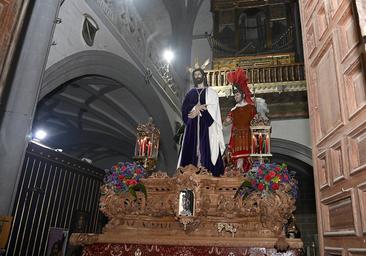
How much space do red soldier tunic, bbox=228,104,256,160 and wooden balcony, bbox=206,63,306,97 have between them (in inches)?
166

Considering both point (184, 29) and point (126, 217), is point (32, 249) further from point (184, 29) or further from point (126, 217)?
point (184, 29)

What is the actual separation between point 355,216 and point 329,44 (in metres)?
1.27

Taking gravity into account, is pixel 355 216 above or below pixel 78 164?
below

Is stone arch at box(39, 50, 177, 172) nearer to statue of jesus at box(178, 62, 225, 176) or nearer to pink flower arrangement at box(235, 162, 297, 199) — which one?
statue of jesus at box(178, 62, 225, 176)

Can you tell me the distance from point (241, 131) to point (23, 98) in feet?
9.35

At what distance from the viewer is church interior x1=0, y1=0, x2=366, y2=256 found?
237 centimetres

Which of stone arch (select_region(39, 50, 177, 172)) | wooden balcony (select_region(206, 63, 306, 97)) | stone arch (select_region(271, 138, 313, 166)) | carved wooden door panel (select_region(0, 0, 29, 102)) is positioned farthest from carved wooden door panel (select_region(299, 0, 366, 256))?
stone arch (select_region(271, 138, 313, 166))

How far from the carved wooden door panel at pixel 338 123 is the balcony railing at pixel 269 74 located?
6603 mm

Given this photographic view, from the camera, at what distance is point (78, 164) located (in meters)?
6.59


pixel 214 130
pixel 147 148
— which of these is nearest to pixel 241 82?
pixel 214 130

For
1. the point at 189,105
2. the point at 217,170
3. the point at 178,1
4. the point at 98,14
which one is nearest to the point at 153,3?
the point at 178,1

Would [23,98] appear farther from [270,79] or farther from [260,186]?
[270,79]

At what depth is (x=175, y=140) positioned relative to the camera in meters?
5.78

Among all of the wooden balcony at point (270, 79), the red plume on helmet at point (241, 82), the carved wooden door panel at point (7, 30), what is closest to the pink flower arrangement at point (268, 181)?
the red plume on helmet at point (241, 82)
